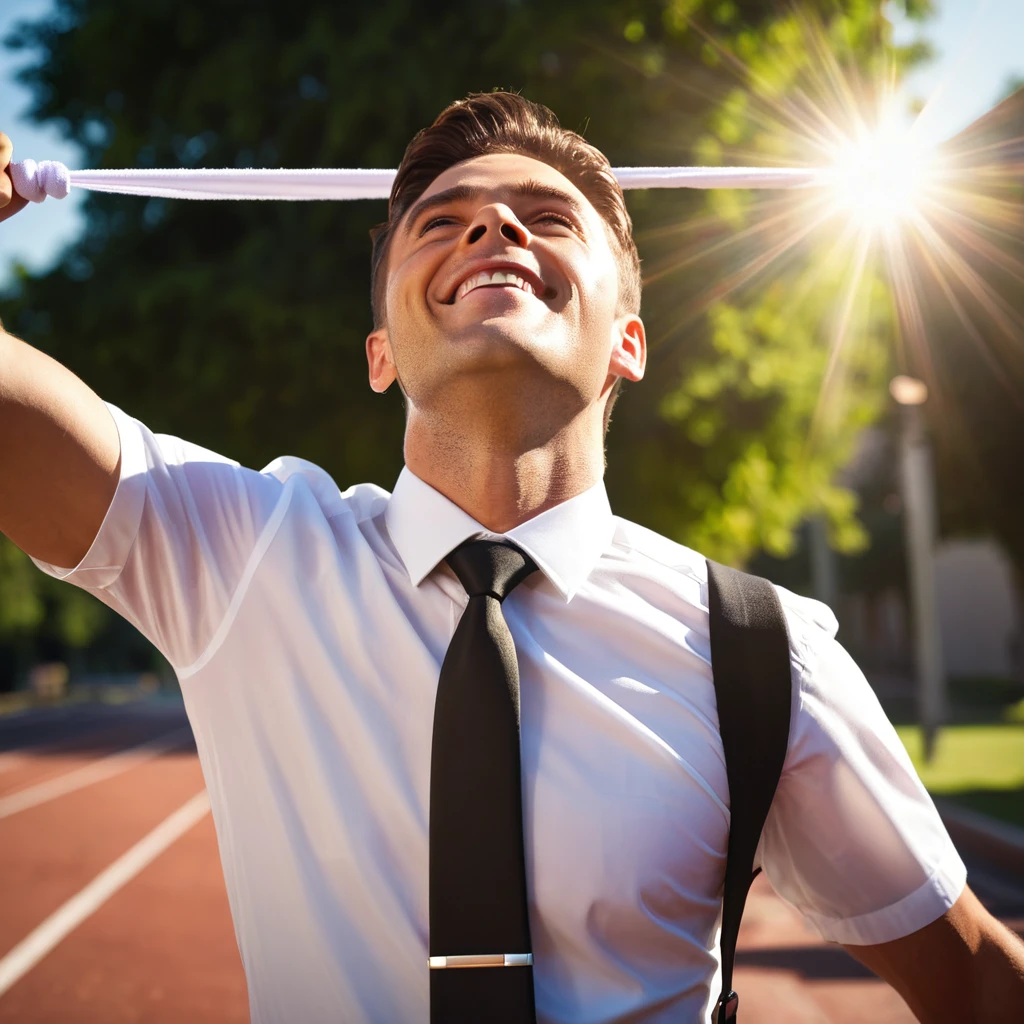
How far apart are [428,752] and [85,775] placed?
52.8 feet

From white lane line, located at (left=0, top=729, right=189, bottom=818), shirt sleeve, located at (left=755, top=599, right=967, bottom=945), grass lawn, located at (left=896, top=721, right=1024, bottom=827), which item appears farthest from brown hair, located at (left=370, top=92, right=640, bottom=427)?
white lane line, located at (left=0, top=729, right=189, bottom=818)

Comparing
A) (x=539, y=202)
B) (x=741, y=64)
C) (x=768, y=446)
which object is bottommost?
(x=539, y=202)

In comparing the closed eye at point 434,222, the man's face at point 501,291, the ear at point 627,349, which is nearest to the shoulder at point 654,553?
the man's face at point 501,291

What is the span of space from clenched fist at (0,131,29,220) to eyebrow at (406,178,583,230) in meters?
0.82

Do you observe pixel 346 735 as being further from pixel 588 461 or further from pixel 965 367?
pixel 965 367

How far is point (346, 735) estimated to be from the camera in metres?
1.68

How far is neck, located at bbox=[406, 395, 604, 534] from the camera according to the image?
199 centimetres

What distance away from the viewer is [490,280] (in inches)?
77.1

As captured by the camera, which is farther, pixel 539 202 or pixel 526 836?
pixel 539 202

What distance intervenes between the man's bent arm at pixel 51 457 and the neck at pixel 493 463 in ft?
1.98

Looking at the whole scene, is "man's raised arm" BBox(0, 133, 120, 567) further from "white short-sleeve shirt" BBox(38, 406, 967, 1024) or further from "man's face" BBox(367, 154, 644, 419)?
"man's face" BBox(367, 154, 644, 419)

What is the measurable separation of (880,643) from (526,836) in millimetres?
43023

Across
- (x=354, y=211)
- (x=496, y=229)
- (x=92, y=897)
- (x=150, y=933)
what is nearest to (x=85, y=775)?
(x=92, y=897)

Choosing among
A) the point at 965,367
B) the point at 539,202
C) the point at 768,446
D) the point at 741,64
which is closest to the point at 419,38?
the point at 741,64
